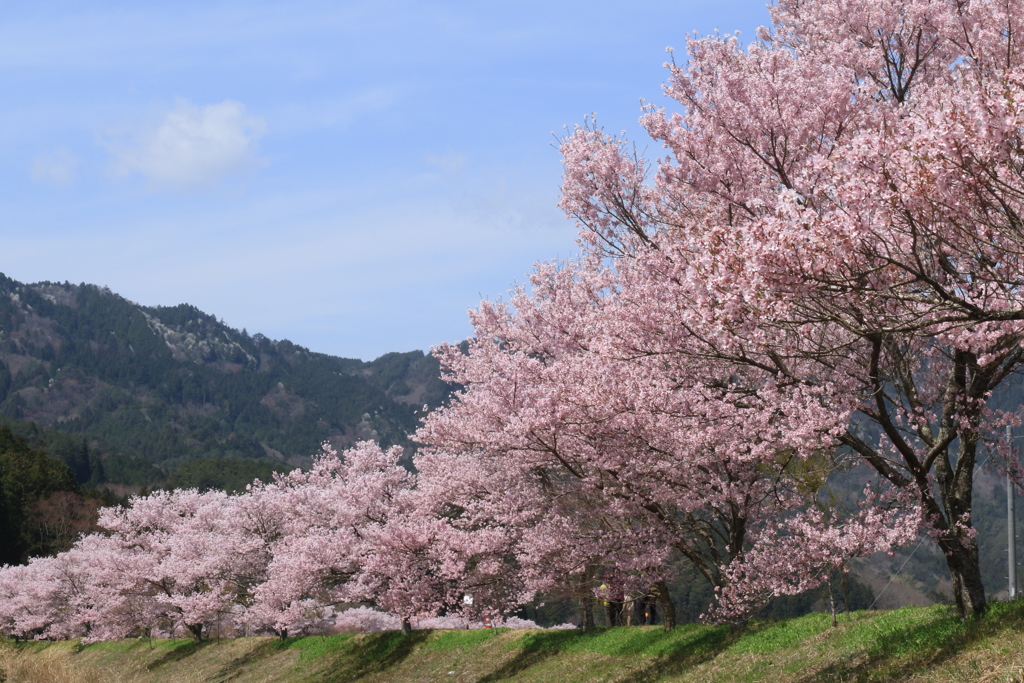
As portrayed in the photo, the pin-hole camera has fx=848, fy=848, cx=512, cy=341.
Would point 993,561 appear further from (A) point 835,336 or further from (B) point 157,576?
(A) point 835,336

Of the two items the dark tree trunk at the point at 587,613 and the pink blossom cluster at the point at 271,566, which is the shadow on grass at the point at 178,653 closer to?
the pink blossom cluster at the point at 271,566

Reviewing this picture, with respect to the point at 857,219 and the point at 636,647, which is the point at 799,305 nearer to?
the point at 857,219

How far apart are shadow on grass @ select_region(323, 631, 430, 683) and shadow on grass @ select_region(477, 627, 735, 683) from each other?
5.22m

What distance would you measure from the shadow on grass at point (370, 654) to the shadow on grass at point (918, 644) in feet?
53.0

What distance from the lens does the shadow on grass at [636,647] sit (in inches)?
610

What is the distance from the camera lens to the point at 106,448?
16325 centimetres

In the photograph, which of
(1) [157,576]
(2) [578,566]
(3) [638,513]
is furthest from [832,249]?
(1) [157,576]

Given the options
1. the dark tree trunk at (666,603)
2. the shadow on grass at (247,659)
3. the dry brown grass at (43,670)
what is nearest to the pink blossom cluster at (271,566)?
the shadow on grass at (247,659)

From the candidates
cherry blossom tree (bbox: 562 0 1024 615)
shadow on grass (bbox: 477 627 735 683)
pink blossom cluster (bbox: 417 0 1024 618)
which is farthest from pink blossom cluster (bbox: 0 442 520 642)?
cherry blossom tree (bbox: 562 0 1024 615)

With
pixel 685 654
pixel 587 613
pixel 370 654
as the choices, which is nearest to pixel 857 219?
pixel 685 654

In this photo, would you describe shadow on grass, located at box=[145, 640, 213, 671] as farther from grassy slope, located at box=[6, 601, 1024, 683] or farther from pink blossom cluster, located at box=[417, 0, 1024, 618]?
pink blossom cluster, located at box=[417, 0, 1024, 618]

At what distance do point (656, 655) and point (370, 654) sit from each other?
12865 millimetres

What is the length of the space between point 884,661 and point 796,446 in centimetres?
351

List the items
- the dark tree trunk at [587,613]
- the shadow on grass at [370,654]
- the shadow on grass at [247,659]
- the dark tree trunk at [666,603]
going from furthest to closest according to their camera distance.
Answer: the shadow on grass at [247,659] < the shadow on grass at [370,654] < the dark tree trunk at [587,613] < the dark tree trunk at [666,603]
